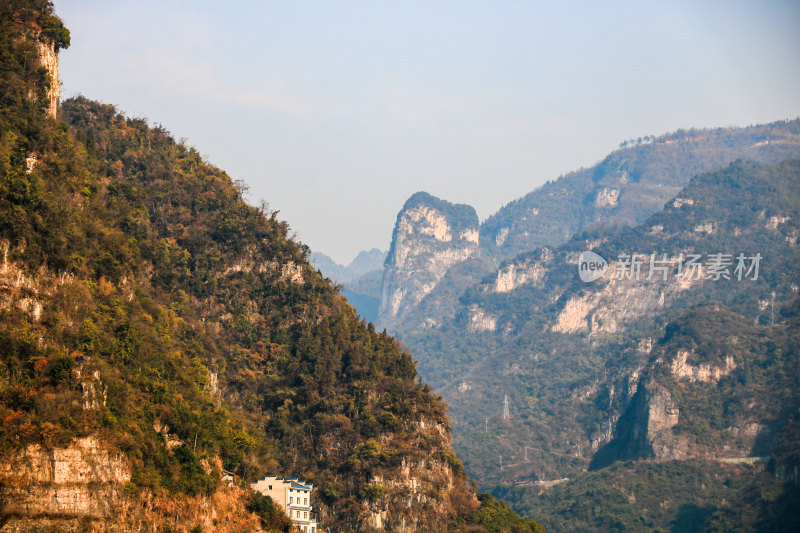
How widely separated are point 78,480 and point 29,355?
21.0ft

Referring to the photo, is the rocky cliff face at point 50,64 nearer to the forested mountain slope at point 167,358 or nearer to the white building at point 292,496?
the forested mountain slope at point 167,358

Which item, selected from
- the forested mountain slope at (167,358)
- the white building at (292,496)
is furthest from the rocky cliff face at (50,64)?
the white building at (292,496)

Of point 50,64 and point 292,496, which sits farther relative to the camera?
point 292,496

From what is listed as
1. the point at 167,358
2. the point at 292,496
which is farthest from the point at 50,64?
the point at 292,496

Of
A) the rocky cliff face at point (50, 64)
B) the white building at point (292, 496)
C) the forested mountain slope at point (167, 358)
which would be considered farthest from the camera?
the white building at point (292, 496)

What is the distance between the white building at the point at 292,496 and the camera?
221ft

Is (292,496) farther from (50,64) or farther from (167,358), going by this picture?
(50,64)

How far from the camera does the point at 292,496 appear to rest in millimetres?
69562

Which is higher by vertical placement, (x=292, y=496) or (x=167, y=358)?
(x=167, y=358)

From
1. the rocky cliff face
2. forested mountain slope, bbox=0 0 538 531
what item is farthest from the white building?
the rocky cliff face

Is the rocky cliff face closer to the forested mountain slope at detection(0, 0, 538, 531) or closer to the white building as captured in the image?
the forested mountain slope at detection(0, 0, 538, 531)

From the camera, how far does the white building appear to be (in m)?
67.2

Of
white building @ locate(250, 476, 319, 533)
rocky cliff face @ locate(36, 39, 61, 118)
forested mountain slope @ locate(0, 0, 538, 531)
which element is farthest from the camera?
white building @ locate(250, 476, 319, 533)

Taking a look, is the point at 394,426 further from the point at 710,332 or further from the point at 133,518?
the point at 710,332
